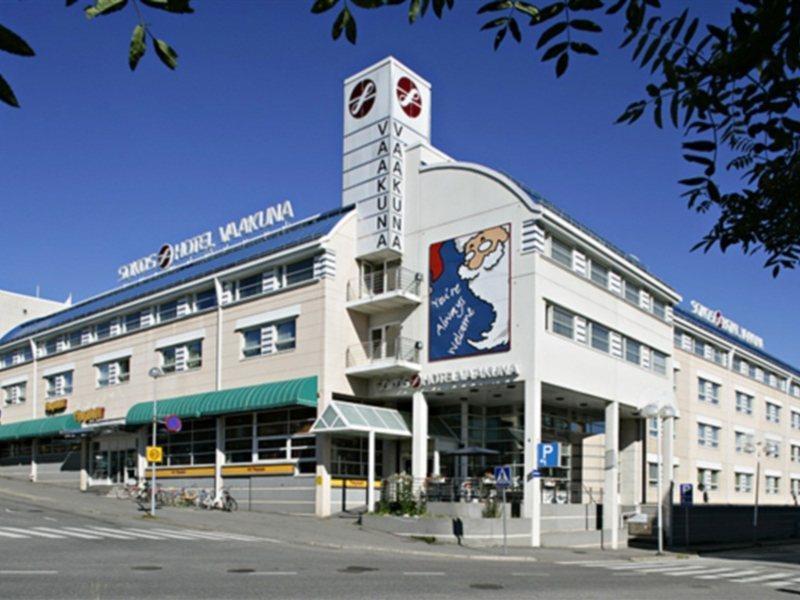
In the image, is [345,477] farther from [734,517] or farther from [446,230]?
[734,517]

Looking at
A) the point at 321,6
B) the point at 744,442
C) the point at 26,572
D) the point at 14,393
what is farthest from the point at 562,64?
the point at 744,442

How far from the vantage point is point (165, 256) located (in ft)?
164

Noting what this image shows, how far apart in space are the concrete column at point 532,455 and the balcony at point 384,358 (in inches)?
211

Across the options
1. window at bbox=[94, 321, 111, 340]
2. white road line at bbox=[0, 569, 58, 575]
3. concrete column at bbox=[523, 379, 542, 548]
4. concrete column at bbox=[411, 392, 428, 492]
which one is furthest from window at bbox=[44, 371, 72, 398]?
white road line at bbox=[0, 569, 58, 575]

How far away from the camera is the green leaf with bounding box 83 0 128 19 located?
321cm

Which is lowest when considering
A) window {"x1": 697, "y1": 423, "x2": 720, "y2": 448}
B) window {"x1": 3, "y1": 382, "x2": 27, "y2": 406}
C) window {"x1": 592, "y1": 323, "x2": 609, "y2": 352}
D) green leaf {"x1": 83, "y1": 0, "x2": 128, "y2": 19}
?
window {"x1": 697, "y1": 423, "x2": 720, "y2": 448}

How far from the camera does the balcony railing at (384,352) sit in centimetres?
3662

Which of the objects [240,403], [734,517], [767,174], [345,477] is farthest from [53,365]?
[767,174]

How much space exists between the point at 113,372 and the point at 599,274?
87.5 feet

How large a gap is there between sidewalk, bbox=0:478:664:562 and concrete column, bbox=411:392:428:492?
3.20m

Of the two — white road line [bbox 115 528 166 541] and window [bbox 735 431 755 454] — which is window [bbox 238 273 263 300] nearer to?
white road line [bbox 115 528 166 541]

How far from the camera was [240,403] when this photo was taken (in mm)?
38406

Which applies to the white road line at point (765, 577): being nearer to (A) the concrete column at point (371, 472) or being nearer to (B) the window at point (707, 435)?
(A) the concrete column at point (371, 472)

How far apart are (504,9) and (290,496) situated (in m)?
34.6
